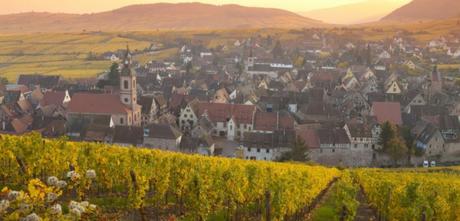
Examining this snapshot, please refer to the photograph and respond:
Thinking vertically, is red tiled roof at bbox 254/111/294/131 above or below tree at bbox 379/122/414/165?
above

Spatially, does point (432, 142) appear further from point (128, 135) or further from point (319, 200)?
point (128, 135)

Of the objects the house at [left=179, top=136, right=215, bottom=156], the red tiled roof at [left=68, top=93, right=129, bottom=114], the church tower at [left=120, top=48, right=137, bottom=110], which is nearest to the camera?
the house at [left=179, top=136, right=215, bottom=156]

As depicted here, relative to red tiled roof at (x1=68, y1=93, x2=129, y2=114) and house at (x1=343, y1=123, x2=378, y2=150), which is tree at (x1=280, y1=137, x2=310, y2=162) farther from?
red tiled roof at (x1=68, y1=93, x2=129, y2=114)

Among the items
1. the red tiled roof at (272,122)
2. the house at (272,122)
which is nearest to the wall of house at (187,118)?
the house at (272,122)

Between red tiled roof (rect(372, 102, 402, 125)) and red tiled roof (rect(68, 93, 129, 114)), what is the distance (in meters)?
41.6

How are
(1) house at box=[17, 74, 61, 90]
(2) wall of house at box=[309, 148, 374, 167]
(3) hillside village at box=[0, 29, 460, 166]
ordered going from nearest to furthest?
1. (3) hillside village at box=[0, 29, 460, 166]
2. (2) wall of house at box=[309, 148, 374, 167]
3. (1) house at box=[17, 74, 61, 90]

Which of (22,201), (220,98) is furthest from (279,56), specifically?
(22,201)

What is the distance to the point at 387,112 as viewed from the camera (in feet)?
276

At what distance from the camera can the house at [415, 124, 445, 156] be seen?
72.6 meters

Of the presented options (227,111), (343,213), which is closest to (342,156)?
(227,111)

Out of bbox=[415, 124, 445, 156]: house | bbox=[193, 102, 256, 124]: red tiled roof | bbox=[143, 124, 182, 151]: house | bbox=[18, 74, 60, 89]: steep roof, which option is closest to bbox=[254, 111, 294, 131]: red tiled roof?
bbox=[193, 102, 256, 124]: red tiled roof

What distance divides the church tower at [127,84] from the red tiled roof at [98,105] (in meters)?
1.17

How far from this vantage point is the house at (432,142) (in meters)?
72.6

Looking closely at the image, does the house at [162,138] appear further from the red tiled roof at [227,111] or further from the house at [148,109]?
the house at [148,109]
